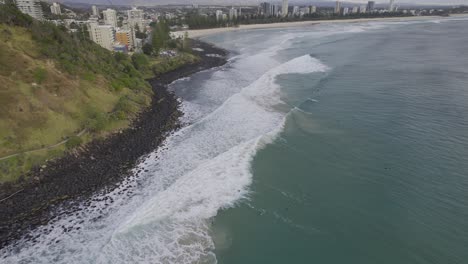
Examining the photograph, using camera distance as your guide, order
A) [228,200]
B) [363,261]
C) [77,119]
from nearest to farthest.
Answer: [363,261], [228,200], [77,119]

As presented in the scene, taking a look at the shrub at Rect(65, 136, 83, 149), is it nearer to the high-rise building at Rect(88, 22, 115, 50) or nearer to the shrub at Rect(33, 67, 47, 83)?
the shrub at Rect(33, 67, 47, 83)

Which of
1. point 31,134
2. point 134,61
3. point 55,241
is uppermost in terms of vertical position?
point 134,61

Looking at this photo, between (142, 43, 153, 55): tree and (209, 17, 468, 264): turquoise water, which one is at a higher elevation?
(142, 43, 153, 55): tree

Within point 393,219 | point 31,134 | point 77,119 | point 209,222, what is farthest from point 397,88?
point 31,134

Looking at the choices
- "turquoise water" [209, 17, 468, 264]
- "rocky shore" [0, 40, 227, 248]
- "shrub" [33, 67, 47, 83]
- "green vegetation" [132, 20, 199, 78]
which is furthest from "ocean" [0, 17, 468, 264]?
"green vegetation" [132, 20, 199, 78]

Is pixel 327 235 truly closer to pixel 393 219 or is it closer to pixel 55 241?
pixel 393 219

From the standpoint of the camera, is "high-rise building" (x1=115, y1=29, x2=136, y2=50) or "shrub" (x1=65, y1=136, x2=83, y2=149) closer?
"shrub" (x1=65, y1=136, x2=83, y2=149)

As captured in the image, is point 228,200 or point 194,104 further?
point 194,104
